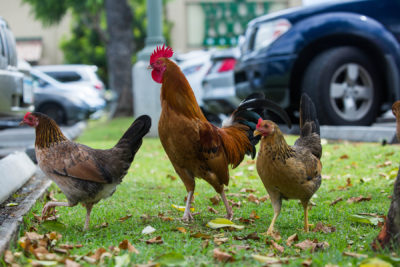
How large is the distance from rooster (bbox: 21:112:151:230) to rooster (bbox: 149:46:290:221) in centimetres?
29

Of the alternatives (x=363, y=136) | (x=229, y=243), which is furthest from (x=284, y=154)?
(x=363, y=136)

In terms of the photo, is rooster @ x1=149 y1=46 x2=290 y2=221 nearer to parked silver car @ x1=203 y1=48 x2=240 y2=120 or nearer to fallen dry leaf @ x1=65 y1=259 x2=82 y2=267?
fallen dry leaf @ x1=65 y1=259 x2=82 y2=267

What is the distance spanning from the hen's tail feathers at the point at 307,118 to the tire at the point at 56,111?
15.1 m

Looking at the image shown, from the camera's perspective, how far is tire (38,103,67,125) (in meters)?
18.5

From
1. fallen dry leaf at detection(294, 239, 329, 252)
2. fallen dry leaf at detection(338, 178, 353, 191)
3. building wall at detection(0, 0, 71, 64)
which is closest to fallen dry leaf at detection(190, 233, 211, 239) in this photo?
fallen dry leaf at detection(294, 239, 329, 252)

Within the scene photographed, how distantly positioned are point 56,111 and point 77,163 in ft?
49.9

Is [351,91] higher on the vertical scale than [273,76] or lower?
lower

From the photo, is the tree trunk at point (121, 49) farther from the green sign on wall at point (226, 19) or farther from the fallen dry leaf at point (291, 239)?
the green sign on wall at point (226, 19)

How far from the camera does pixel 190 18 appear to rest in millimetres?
42344

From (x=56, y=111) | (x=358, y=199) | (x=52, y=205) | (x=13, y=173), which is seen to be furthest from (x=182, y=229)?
(x=56, y=111)

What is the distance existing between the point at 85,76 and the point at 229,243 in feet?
65.2

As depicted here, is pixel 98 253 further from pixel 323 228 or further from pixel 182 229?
pixel 323 228

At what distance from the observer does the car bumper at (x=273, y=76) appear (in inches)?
337

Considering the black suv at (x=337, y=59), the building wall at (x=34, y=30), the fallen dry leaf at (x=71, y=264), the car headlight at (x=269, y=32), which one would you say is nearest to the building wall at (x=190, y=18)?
the building wall at (x=34, y=30)
